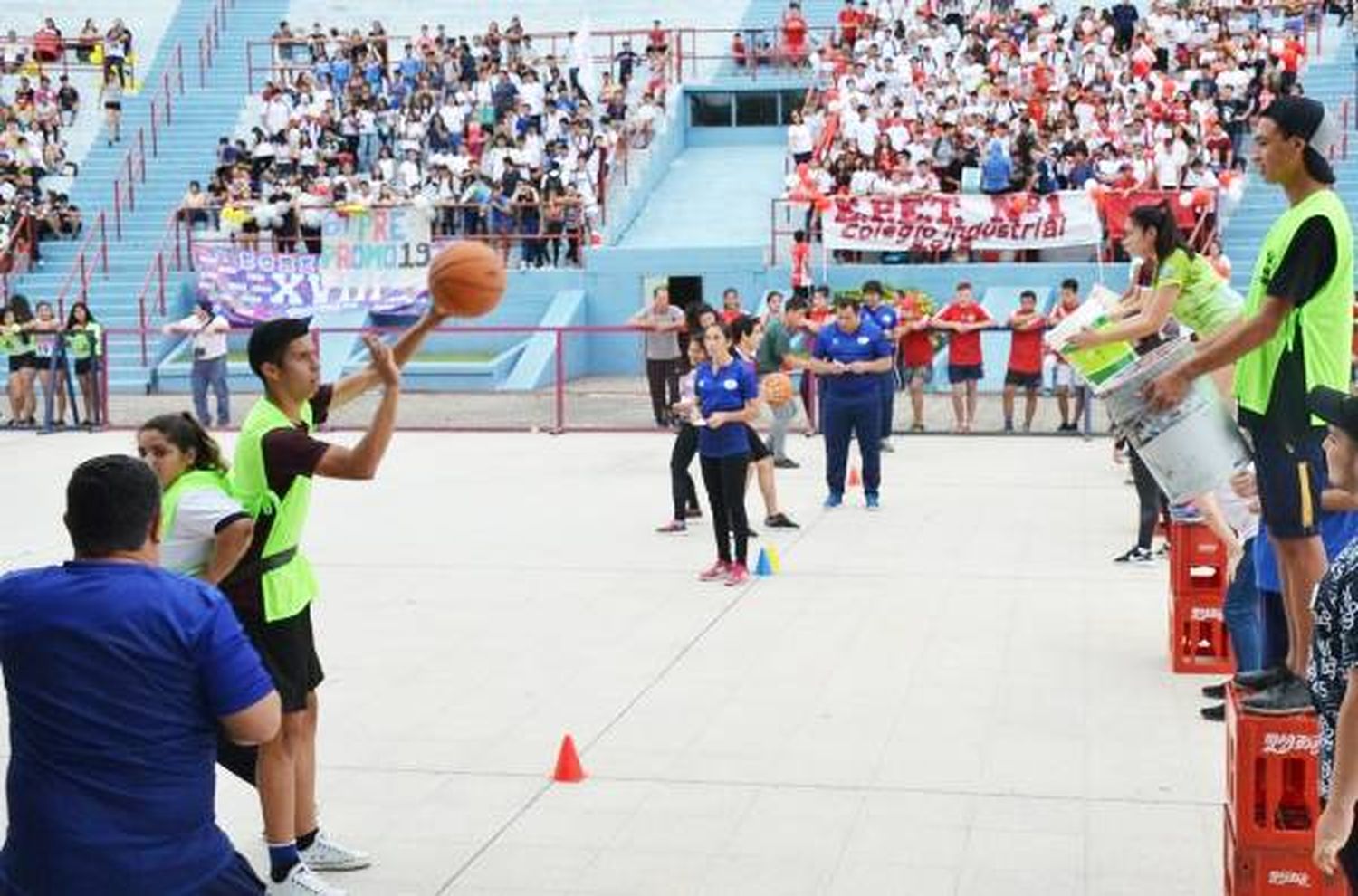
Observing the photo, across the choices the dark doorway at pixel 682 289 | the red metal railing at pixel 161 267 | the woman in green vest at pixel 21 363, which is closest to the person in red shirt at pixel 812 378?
the dark doorway at pixel 682 289

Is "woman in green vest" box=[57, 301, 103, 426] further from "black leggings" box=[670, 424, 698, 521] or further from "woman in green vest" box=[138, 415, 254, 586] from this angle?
"woman in green vest" box=[138, 415, 254, 586]

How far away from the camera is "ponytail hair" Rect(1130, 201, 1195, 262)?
757 centimetres

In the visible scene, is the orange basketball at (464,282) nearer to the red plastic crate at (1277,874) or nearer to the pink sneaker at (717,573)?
the red plastic crate at (1277,874)

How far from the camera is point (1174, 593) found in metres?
9.29

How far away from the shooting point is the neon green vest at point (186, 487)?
585 centimetres

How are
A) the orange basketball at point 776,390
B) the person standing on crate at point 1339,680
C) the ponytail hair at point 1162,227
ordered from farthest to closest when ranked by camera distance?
the orange basketball at point 776,390
the ponytail hair at point 1162,227
the person standing on crate at point 1339,680

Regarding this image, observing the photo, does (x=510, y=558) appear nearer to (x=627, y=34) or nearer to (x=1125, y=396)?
(x=1125, y=396)

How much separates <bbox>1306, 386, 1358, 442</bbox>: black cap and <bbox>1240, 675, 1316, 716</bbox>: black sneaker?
Result: 1134 mm

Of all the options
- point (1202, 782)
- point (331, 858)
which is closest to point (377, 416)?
point (331, 858)

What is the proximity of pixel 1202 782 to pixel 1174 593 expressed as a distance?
1.95 meters

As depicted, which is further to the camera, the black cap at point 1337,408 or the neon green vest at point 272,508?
the neon green vest at point 272,508

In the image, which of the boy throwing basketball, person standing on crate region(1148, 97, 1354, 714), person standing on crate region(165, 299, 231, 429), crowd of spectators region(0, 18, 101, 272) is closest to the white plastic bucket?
person standing on crate region(1148, 97, 1354, 714)

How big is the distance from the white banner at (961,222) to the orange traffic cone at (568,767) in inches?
793

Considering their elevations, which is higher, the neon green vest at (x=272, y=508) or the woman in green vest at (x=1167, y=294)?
the woman in green vest at (x=1167, y=294)
